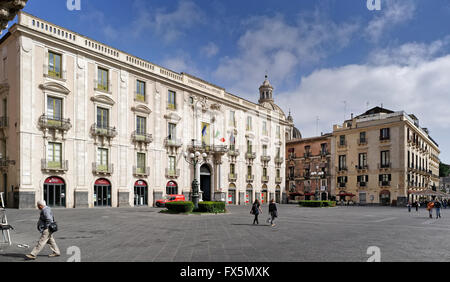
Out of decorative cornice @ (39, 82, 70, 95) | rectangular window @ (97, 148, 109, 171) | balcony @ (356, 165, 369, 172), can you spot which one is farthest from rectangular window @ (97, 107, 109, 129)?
balcony @ (356, 165, 369, 172)

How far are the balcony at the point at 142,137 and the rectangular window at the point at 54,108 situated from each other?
7961mm

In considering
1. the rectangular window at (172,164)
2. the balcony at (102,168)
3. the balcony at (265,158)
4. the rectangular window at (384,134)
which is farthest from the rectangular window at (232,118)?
the rectangular window at (384,134)

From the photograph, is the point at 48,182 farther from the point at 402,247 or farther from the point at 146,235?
the point at 402,247

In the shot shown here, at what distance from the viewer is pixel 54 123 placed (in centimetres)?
2994

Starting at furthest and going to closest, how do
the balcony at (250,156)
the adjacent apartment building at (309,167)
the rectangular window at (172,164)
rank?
the adjacent apartment building at (309,167) < the balcony at (250,156) < the rectangular window at (172,164)

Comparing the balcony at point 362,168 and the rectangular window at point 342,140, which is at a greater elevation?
the rectangular window at point 342,140

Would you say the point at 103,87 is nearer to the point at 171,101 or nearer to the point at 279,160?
the point at 171,101

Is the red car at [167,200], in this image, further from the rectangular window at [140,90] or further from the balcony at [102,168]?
the rectangular window at [140,90]

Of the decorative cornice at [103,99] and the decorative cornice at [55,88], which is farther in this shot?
the decorative cornice at [103,99]

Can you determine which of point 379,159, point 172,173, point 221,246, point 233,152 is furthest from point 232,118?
point 221,246

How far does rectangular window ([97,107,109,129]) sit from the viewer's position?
→ 33844 mm

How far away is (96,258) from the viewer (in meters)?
9.09

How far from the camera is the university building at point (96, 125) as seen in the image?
28.5m
